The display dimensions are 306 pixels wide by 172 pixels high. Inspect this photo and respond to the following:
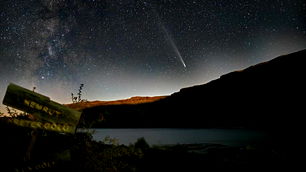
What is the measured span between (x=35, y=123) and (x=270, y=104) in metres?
133

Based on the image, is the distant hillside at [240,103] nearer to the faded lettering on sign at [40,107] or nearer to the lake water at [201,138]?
the lake water at [201,138]

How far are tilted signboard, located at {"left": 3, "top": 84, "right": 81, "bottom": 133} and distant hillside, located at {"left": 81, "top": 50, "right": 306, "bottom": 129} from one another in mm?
101747

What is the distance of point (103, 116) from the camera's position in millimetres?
6016

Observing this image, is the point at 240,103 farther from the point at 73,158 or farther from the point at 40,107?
the point at 40,107

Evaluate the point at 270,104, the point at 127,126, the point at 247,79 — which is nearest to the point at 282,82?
the point at 270,104

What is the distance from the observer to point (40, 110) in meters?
4.30

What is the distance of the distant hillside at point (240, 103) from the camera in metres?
109

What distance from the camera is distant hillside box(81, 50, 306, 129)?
109m

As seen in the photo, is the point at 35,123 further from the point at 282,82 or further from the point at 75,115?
the point at 282,82

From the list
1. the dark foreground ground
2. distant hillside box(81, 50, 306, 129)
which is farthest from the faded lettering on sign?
distant hillside box(81, 50, 306, 129)

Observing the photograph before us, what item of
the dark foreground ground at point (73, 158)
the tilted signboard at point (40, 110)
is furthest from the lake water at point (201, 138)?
the tilted signboard at point (40, 110)

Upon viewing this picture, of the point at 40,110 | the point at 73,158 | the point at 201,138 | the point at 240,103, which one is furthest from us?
the point at 240,103

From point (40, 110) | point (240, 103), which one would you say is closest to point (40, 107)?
point (40, 110)

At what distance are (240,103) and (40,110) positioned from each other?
144103 mm
